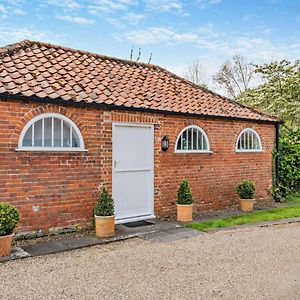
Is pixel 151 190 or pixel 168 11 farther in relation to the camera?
pixel 168 11

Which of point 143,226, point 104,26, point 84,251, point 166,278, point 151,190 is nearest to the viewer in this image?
point 166,278

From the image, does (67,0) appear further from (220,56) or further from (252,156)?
(220,56)

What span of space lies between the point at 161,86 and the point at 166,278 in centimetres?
699

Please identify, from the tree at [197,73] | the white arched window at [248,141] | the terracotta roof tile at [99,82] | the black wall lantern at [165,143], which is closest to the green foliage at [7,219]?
the terracotta roof tile at [99,82]

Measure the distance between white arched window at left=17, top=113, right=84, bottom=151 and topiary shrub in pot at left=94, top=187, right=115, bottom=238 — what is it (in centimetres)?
128

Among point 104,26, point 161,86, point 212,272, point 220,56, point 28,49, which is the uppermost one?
point 220,56

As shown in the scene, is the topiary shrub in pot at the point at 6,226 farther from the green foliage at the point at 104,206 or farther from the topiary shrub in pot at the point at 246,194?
the topiary shrub in pot at the point at 246,194

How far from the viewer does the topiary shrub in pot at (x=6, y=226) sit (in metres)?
5.84

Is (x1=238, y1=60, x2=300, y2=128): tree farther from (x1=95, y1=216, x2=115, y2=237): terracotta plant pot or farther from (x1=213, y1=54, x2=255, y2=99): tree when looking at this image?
(x1=95, y1=216, x2=115, y2=237): terracotta plant pot

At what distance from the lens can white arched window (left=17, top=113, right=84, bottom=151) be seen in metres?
7.11

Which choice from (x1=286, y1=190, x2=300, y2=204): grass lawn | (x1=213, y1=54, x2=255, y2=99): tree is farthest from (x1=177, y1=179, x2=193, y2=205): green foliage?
(x1=213, y1=54, x2=255, y2=99): tree

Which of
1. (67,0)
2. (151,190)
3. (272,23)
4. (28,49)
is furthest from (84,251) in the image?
(272,23)

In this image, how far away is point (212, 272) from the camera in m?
5.27

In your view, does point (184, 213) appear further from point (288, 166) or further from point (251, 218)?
point (288, 166)
